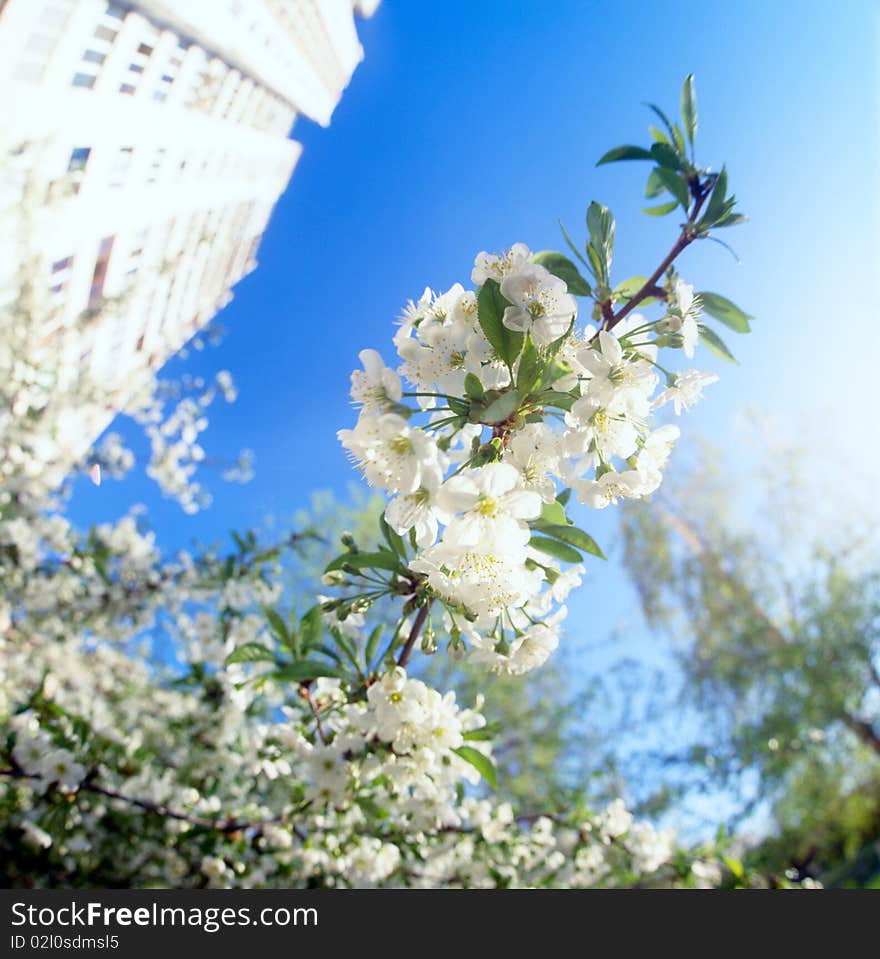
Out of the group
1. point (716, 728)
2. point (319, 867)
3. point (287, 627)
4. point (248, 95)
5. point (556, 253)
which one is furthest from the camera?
point (248, 95)

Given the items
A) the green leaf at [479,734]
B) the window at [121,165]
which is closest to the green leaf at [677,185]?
the green leaf at [479,734]

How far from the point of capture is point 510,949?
3.14 feet

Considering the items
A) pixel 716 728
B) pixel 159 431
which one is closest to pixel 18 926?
pixel 159 431

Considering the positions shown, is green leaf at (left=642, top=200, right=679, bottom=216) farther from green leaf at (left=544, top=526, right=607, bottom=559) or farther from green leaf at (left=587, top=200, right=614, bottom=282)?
green leaf at (left=544, top=526, right=607, bottom=559)

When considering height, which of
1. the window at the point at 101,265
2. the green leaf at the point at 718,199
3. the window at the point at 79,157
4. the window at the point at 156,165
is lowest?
the green leaf at the point at 718,199

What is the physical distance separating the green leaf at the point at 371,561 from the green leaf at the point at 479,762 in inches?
14.1

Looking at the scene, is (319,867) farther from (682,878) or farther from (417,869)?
(682,878)

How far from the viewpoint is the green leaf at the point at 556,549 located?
0.77 m

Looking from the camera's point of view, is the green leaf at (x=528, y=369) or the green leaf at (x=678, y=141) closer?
the green leaf at (x=528, y=369)

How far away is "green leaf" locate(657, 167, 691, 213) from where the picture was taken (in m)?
0.89

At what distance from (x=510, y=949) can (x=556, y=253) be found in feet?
3.44

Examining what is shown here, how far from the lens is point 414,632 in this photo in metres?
0.85

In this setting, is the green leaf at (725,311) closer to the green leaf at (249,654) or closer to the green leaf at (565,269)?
the green leaf at (565,269)

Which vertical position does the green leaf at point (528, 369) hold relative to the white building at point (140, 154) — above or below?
below
